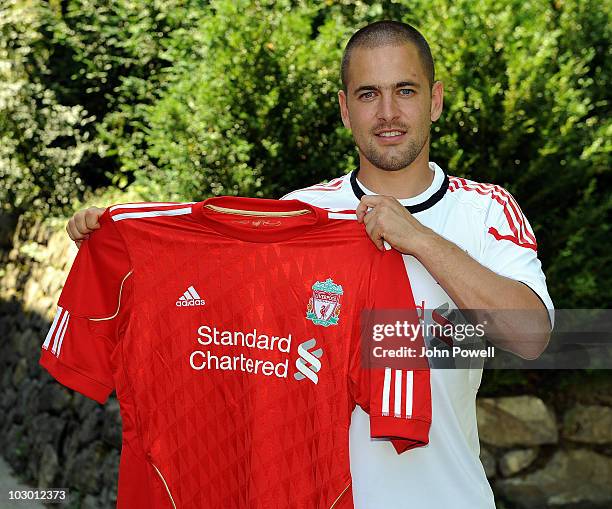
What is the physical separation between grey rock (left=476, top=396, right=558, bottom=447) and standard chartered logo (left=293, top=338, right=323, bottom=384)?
3391 millimetres

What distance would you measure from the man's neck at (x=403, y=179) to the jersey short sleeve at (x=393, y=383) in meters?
0.35

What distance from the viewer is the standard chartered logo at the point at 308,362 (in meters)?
3.24

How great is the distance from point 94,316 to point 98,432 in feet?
12.5

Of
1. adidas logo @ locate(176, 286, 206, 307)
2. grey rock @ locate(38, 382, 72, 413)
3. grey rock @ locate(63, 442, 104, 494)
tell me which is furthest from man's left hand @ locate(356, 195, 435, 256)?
grey rock @ locate(38, 382, 72, 413)

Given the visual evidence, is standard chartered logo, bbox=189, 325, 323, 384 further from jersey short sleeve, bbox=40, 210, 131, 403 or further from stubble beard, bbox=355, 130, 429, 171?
stubble beard, bbox=355, 130, 429, 171

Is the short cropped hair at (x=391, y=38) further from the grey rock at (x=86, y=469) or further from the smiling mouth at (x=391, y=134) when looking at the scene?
the grey rock at (x=86, y=469)

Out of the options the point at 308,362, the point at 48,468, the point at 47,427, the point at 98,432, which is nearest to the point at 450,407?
the point at 308,362

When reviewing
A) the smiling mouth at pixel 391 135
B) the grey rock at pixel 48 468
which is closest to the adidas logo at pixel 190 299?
the smiling mouth at pixel 391 135

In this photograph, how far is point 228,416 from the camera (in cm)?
338

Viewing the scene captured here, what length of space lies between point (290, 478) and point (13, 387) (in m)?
6.36

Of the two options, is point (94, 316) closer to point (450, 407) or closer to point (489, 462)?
point (450, 407)

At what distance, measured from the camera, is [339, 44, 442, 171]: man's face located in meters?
3.43

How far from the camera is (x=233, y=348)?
337 cm

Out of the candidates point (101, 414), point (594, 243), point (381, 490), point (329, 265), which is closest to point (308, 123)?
point (594, 243)
